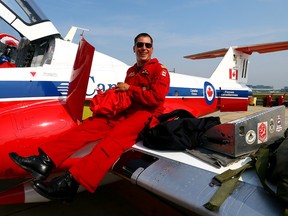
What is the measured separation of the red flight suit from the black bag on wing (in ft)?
0.66

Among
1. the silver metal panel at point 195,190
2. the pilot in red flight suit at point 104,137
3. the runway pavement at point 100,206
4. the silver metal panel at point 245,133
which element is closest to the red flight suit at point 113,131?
the pilot in red flight suit at point 104,137

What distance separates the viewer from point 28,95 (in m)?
3.10

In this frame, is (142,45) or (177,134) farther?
(142,45)

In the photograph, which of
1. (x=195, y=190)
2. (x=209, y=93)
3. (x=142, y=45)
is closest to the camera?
(x=195, y=190)

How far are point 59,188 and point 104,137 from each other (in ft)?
1.79

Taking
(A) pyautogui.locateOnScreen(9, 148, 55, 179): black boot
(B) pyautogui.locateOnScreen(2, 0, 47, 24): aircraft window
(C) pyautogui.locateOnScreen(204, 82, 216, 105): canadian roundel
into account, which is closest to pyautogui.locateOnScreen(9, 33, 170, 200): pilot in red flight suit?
(A) pyautogui.locateOnScreen(9, 148, 55, 179): black boot

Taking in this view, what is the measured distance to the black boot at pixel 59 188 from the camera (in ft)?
6.29

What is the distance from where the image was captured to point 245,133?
1.86 metres

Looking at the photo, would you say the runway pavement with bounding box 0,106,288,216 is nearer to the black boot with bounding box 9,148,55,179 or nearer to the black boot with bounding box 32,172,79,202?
the black boot with bounding box 32,172,79,202

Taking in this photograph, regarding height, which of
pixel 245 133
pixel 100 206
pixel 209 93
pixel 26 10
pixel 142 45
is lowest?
pixel 100 206

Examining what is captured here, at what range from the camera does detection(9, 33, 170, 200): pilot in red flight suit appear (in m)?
1.98

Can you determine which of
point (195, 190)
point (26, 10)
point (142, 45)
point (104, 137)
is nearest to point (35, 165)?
point (104, 137)

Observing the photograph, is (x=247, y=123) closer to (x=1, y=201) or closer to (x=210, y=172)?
(x=210, y=172)

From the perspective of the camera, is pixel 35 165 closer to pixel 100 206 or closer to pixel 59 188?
pixel 59 188
